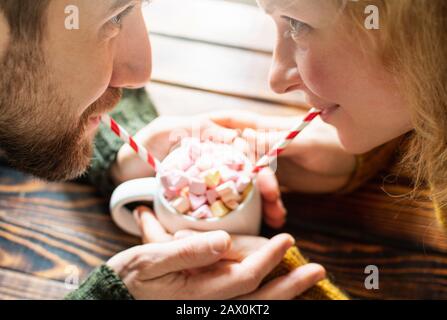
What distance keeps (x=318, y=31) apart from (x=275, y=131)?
0.22 metres

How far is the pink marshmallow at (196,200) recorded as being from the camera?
2.15 feet

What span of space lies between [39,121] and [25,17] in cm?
14

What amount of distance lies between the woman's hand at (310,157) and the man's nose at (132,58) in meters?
0.17

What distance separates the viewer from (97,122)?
68 cm

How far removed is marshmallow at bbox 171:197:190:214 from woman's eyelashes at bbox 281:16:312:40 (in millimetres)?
213

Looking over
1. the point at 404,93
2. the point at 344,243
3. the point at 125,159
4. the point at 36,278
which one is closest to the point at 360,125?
the point at 404,93

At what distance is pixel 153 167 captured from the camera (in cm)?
66

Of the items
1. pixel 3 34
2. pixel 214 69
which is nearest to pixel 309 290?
pixel 214 69

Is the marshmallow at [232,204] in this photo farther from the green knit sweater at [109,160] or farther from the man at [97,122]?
the green knit sweater at [109,160]

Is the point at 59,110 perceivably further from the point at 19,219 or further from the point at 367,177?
the point at 367,177

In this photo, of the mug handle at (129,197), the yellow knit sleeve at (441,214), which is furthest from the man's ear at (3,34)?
the yellow knit sleeve at (441,214)

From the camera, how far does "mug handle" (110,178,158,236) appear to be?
0.67 meters

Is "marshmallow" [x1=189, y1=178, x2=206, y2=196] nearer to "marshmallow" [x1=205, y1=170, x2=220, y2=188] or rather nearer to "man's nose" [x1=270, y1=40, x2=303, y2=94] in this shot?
"marshmallow" [x1=205, y1=170, x2=220, y2=188]

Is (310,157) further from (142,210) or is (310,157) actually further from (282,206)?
(142,210)
